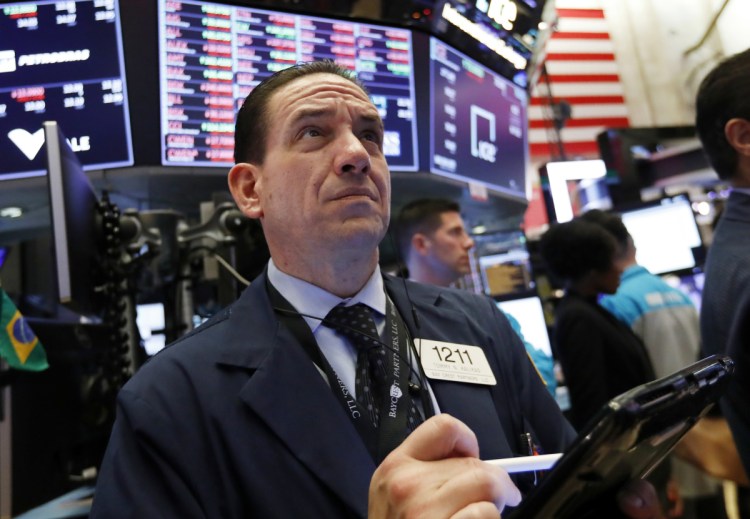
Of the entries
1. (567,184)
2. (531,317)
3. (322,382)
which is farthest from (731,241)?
(567,184)

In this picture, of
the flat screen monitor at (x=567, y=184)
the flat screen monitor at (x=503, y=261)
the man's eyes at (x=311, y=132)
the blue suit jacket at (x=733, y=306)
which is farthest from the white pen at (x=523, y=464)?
the flat screen monitor at (x=567, y=184)

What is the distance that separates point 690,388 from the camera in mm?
766

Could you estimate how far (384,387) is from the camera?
1127 mm

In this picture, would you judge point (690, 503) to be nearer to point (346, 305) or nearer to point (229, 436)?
point (346, 305)

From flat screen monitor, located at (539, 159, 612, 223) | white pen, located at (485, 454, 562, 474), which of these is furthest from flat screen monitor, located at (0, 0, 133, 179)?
flat screen monitor, located at (539, 159, 612, 223)

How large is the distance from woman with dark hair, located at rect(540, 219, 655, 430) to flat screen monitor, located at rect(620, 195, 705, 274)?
143 cm

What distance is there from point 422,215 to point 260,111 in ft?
5.63

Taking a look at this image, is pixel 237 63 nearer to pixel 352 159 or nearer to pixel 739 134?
pixel 352 159

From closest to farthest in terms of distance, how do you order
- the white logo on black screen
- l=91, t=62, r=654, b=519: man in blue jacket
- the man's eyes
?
l=91, t=62, r=654, b=519: man in blue jacket → the man's eyes → the white logo on black screen

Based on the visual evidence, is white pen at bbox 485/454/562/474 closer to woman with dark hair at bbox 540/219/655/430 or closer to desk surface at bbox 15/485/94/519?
desk surface at bbox 15/485/94/519

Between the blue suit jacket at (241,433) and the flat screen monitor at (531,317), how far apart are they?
2518 millimetres

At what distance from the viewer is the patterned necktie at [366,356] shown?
1109 mm

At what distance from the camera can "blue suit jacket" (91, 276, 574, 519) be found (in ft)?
3.13

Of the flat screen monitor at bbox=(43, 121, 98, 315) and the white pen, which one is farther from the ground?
the flat screen monitor at bbox=(43, 121, 98, 315)
